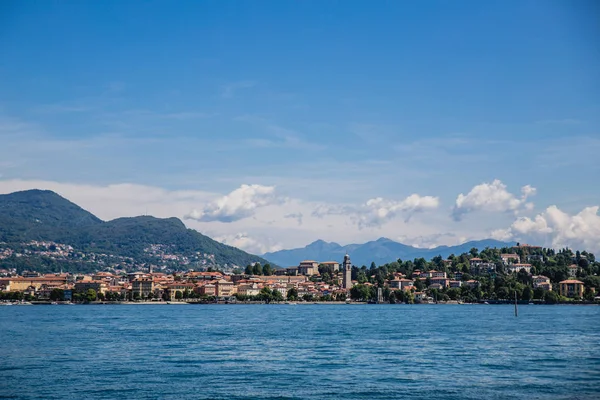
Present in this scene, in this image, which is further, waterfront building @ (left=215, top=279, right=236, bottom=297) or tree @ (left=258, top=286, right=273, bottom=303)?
waterfront building @ (left=215, top=279, right=236, bottom=297)

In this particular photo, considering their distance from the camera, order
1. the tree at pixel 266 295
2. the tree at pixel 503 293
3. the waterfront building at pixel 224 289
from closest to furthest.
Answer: the tree at pixel 503 293, the tree at pixel 266 295, the waterfront building at pixel 224 289

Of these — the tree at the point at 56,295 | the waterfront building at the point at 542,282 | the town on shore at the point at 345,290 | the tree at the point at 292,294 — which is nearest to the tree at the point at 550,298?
the town on shore at the point at 345,290

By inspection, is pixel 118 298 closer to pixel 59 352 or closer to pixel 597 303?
pixel 597 303

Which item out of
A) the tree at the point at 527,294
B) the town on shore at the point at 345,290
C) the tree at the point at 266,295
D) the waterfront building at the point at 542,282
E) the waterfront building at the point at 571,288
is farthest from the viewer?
the tree at the point at 266,295

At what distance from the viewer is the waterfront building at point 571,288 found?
157788 millimetres

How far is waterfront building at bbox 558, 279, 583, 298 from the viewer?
518ft

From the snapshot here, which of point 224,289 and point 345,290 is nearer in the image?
point 224,289

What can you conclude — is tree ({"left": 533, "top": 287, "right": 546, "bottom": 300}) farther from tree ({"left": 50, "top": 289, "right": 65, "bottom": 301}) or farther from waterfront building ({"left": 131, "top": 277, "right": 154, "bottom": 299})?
tree ({"left": 50, "top": 289, "right": 65, "bottom": 301})

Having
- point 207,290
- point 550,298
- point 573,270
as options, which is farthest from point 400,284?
point 207,290

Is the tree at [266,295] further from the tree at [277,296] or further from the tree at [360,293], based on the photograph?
the tree at [360,293]

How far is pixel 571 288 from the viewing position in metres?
160

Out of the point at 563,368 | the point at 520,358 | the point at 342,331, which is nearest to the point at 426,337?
the point at 342,331

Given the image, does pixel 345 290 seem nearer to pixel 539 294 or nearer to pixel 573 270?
pixel 539 294

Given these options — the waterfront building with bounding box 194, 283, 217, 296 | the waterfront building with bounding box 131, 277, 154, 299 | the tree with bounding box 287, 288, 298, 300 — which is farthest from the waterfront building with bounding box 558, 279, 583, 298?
the waterfront building with bounding box 131, 277, 154, 299
